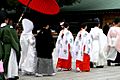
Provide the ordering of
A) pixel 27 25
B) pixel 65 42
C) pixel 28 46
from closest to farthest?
pixel 27 25 → pixel 28 46 → pixel 65 42

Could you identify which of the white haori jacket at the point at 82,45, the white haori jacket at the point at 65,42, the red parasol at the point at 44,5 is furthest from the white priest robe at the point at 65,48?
the red parasol at the point at 44,5

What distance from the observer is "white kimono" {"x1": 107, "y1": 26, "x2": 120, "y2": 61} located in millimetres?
15039

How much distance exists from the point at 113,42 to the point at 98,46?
0.81 m

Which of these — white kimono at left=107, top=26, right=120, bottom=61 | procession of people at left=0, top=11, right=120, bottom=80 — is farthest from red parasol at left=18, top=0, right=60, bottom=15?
white kimono at left=107, top=26, right=120, bottom=61

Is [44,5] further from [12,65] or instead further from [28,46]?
[28,46]

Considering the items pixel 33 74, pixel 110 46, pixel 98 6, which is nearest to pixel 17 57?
pixel 33 74

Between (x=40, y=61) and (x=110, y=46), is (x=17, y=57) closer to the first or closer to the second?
(x=40, y=61)

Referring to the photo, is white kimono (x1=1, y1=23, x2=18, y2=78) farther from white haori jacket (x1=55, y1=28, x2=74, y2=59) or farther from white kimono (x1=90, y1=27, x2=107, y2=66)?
white kimono (x1=90, y1=27, x2=107, y2=66)

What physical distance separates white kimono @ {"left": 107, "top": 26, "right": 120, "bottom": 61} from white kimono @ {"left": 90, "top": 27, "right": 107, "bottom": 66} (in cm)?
35

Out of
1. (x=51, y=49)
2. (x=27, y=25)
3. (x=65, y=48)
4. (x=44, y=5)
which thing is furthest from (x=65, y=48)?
(x=44, y=5)

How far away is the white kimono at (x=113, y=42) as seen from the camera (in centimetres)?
1504

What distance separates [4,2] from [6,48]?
50.5 feet

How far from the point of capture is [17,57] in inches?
426

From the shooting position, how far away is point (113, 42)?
15.2 meters
